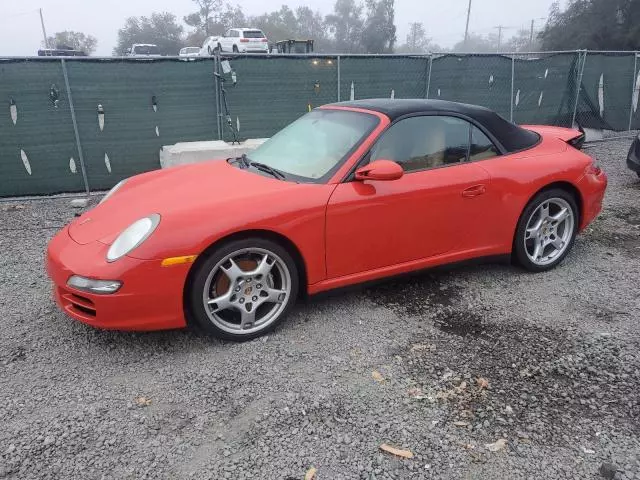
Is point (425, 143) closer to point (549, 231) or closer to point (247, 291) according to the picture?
point (549, 231)

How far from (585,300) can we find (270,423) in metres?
2.57

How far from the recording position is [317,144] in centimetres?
367

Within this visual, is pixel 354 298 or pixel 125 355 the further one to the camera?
pixel 354 298

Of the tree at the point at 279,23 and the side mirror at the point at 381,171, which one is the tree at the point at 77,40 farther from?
the side mirror at the point at 381,171

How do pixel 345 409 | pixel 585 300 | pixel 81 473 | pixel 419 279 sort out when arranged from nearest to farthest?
1. pixel 81 473
2. pixel 345 409
3. pixel 585 300
4. pixel 419 279

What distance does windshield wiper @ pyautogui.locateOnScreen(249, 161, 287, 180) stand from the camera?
3.43 meters

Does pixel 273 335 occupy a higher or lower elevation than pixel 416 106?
lower

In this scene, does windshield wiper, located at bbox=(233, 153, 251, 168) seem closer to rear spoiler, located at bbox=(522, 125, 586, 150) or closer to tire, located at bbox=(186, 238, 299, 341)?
tire, located at bbox=(186, 238, 299, 341)

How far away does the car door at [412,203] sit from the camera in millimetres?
3279

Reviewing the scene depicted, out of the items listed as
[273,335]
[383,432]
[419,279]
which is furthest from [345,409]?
[419,279]

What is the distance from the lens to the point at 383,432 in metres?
2.35

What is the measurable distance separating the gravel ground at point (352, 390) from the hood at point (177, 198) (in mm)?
698

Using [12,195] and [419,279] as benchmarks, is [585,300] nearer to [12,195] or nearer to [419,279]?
[419,279]

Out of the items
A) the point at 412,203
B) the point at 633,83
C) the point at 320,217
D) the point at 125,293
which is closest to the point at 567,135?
the point at 412,203
